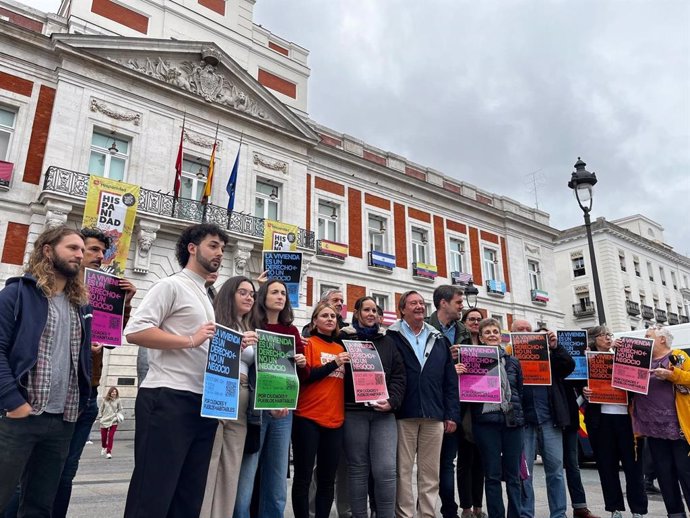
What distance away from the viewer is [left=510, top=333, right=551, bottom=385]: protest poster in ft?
17.3

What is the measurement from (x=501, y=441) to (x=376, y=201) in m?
19.6

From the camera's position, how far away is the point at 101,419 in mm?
11219

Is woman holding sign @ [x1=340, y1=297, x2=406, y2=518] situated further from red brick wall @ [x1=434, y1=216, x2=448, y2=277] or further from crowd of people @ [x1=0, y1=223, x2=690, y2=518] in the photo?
red brick wall @ [x1=434, y1=216, x2=448, y2=277]

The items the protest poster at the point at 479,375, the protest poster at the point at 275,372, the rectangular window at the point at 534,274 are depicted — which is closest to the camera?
the protest poster at the point at 275,372

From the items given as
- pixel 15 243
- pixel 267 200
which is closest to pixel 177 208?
pixel 267 200

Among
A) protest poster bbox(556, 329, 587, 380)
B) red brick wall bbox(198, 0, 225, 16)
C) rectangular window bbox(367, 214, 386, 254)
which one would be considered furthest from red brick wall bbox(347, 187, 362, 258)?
protest poster bbox(556, 329, 587, 380)

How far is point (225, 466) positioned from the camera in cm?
350

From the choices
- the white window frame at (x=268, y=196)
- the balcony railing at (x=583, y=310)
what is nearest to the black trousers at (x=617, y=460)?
the white window frame at (x=268, y=196)

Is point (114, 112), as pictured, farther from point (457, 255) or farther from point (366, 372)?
point (457, 255)

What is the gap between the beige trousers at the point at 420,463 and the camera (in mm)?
4426

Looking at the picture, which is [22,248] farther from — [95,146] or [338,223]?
[338,223]

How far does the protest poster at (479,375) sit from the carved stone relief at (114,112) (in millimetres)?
16060

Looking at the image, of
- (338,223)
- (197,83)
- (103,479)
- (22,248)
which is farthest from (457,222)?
(103,479)

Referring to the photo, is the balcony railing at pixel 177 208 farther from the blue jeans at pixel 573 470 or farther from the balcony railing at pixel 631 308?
the balcony railing at pixel 631 308
